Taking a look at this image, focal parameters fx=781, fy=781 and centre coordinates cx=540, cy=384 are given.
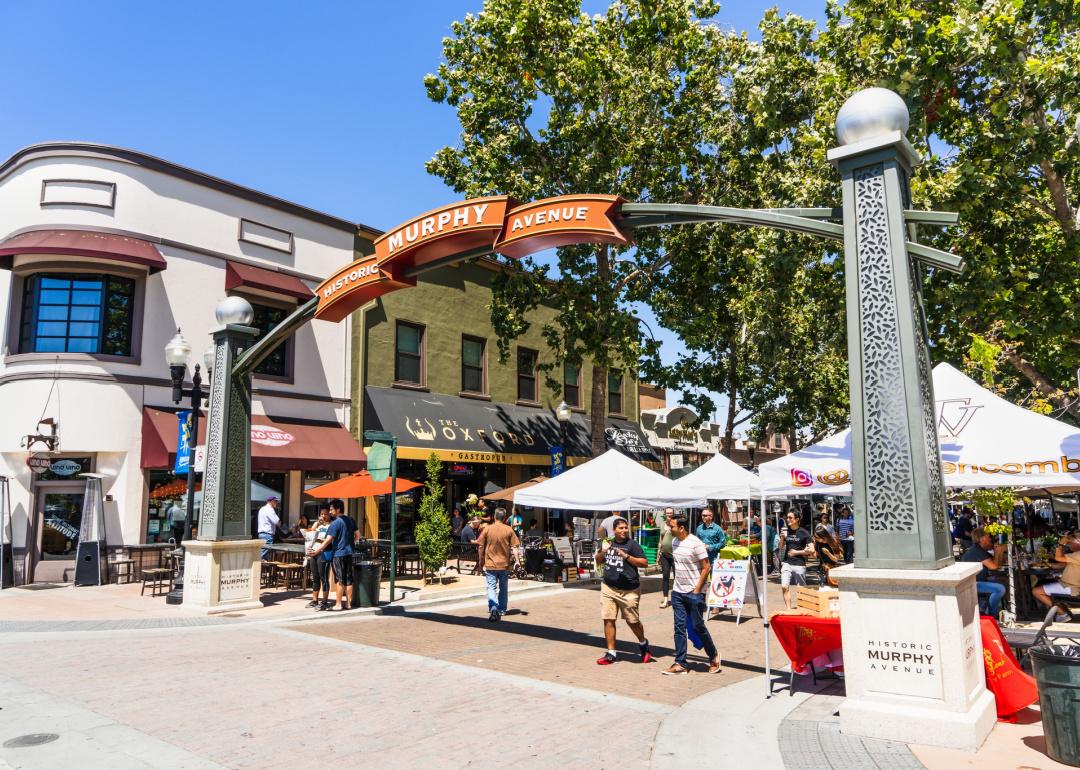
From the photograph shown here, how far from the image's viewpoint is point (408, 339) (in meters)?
24.7

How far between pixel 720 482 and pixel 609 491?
2185 millimetres

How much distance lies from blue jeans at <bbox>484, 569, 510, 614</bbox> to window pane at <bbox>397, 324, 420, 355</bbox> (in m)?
12.5

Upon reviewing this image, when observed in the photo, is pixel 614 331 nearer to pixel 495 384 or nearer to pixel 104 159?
pixel 495 384

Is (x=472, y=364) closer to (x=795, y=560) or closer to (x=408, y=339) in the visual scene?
(x=408, y=339)

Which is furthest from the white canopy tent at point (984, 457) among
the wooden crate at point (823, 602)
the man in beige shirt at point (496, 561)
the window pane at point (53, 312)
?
the window pane at point (53, 312)

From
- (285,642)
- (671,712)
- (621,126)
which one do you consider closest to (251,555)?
(285,642)

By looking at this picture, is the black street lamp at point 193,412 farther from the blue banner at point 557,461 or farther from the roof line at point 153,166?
the blue banner at point 557,461

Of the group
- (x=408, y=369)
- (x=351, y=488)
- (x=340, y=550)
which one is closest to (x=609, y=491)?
(x=340, y=550)

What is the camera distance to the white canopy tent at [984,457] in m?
9.90

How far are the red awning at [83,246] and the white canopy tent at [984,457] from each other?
14.9m

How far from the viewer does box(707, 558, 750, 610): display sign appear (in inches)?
461

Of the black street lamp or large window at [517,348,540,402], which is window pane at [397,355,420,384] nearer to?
large window at [517,348,540,402]

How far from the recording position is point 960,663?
19.9ft

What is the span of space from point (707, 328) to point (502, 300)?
20.4ft
